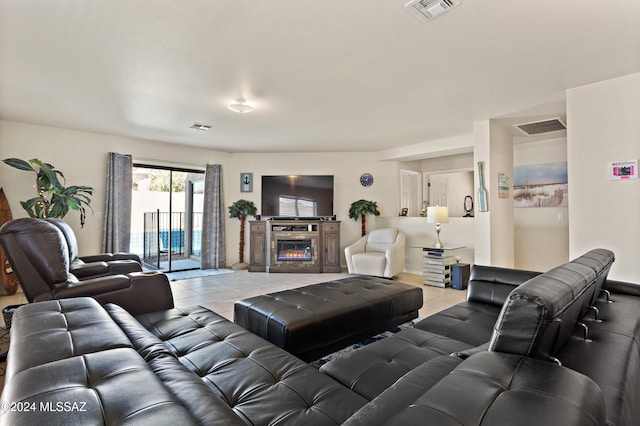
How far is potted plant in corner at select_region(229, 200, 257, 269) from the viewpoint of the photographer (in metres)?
6.52

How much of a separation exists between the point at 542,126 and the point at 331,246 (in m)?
3.98

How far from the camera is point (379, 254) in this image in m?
5.39

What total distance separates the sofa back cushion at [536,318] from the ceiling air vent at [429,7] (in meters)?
1.80

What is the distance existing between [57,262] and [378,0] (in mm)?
2761

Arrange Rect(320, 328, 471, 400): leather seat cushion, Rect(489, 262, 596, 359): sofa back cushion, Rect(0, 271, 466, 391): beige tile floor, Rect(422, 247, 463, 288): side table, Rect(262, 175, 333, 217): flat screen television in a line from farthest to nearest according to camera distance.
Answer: Rect(262, 175, 333, 217): flat screen television < Rect(422, 247, 463, 288): side table < Rect(0, 271, 466, 391): beige tile floor < Rect(320, 328, 471, 400): leather seat cushion < Rect(489, 262, 596, 359): sofa back cushion

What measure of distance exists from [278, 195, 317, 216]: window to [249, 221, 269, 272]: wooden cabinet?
0.57 m

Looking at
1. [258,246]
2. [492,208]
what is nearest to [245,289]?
[258,246]

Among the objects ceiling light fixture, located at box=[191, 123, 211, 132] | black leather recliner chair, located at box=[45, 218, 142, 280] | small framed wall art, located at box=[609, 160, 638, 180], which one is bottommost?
black leather recliner chair, located at box=[45, 218, 142, 280]

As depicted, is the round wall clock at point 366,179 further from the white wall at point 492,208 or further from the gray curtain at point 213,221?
the gray curtain at point 213,221

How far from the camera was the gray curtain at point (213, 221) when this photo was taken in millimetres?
6402

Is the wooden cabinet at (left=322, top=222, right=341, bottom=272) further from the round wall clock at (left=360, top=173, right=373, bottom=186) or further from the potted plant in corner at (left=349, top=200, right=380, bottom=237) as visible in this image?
the round wall clock at (left=360, top=173, right=373, bottom=186)

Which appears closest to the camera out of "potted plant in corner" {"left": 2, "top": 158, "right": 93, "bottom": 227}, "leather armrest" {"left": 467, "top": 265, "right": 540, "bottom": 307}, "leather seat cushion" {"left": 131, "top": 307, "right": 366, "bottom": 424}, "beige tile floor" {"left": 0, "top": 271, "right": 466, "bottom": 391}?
"leather seat cushion" {"left": 131, "top": 307, "right": 366, "bottom": 424}

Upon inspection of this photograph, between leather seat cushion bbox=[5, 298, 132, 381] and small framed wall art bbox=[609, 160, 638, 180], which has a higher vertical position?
small framed wall art bbox=[609, 160, 638, 180]

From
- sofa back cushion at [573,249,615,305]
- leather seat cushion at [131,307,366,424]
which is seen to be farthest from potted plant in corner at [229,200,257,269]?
sofa back cushion at [573,249,615,305]
